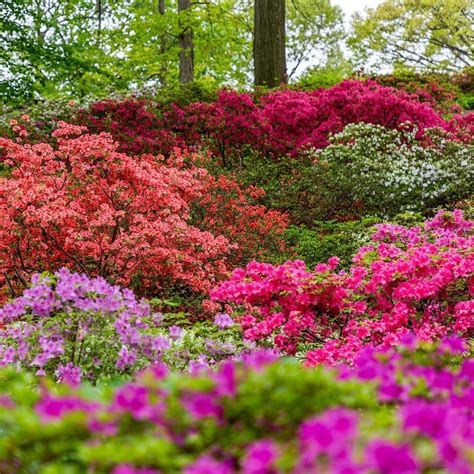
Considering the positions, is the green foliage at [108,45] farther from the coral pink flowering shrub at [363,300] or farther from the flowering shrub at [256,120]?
the coral pink flowering shrub at [363,300]

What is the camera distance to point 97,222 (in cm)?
546

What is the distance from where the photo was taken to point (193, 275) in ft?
20.2

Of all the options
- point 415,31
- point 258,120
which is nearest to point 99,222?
point 258,120

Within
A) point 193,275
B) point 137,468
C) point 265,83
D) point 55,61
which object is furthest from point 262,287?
point 55,61

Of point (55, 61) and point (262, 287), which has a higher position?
point (55, 61)

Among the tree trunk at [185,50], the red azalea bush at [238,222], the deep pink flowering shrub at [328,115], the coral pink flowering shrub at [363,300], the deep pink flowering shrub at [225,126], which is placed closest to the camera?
the coral pink flowering shrub at [363,300]

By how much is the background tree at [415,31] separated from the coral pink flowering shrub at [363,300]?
2658 centimetres

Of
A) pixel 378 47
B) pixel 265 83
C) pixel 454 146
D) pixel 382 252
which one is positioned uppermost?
pixel 378 47

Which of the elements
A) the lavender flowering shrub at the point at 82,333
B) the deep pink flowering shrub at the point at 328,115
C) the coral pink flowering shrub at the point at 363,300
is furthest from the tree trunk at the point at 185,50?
the lavender flowering shrub at the point at 82,333

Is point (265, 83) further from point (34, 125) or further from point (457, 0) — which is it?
point (457, 0)

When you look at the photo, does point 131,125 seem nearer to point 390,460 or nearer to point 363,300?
point 363,300

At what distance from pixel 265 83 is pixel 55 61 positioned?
5.97m

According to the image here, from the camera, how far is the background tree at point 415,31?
29.5m

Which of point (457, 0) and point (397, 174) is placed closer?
point (397, 174)
